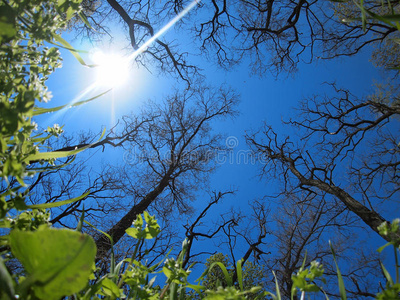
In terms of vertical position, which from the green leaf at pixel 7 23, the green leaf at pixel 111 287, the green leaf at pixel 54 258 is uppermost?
the green leaf at pixel 7 23

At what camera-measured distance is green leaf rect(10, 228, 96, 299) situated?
0.30 m

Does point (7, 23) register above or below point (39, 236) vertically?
above

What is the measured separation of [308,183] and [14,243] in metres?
7.59

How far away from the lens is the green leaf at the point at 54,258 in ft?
0.99

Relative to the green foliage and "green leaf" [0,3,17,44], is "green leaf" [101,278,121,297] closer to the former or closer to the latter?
the green foliage

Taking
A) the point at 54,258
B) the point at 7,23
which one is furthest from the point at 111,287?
the point at 7,23

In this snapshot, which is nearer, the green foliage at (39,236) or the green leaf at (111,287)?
the green foliage at (39,236)

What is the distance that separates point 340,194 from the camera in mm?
6027

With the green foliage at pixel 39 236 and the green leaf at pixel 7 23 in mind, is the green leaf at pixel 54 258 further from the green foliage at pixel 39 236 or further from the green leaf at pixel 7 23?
the green leaf at pixel 7 23

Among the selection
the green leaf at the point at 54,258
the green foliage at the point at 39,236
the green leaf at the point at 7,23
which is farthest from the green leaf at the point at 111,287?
the green leaf at the point at 7,23

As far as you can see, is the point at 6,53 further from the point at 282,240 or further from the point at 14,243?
the point at 282,240

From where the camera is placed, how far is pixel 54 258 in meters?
0.31

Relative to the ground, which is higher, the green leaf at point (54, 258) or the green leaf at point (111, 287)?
the green leaf at point (54, 258)

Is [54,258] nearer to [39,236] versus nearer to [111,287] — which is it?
[39,236]
